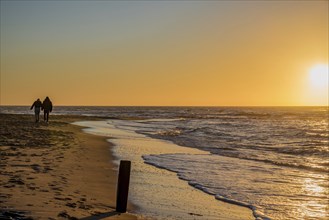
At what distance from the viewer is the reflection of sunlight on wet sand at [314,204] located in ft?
25.9

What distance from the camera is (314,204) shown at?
28.8 feet

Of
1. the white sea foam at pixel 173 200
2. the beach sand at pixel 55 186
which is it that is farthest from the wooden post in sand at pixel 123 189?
the white sea foam at pixel 173 200

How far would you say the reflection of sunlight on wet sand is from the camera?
7891 mm

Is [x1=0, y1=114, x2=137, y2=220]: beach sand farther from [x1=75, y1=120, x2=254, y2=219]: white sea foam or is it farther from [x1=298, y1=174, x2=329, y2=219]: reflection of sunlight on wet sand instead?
[x1=298, y1=174, x2=329, y2=219]: reflection of sunlight on wet sand

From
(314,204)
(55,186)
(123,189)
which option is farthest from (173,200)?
(314,204)

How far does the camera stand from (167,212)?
24.2 feet

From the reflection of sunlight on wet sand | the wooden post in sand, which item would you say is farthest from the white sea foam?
the reflection of sunlight on wet sand

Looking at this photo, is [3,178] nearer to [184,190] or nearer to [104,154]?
[184,190]

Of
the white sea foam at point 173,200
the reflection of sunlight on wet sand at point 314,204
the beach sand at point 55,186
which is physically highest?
the beach sand at point 55,186

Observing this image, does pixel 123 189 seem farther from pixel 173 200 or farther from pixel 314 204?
pixel 314 204

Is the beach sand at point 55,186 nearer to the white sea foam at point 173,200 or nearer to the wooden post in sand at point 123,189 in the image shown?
the wooden post in sand at point 123,189

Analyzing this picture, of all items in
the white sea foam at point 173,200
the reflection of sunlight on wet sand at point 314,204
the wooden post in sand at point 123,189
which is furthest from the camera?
the reflection of sunlight on wet sand at point 314,204

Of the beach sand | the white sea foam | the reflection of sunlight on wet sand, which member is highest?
the beach sand

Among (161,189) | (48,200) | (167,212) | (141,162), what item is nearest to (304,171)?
(141,162)
